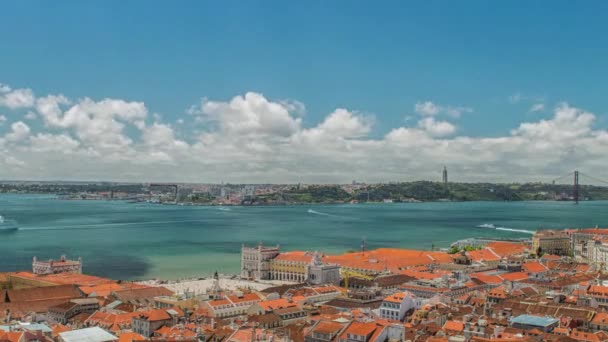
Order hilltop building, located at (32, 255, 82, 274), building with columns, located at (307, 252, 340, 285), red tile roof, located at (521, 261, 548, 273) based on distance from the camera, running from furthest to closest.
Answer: hilltop building, located at (32, 255, 82, 274) → building with columns, located at (307, 252, 340, 285) → red tile roof, located at (521, 261, 548, 273)

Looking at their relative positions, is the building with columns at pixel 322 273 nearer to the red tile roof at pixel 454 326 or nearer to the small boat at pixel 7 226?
the red tile roof at pixel 454 326

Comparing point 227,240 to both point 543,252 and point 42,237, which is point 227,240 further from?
point 543,252

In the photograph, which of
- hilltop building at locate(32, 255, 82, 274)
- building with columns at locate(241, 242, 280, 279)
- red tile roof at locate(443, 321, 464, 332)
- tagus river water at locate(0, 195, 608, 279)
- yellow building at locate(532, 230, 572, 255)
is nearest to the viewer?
red tile roof at locate(443, 321, 464, 332)

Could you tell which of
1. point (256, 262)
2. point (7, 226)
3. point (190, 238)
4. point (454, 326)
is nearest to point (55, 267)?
point (256, 262)

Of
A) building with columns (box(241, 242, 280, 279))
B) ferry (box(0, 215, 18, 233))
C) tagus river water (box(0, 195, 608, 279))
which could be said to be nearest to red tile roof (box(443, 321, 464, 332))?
building with columns (box(241, 242, 280, 279))

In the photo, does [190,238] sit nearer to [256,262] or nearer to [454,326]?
[256,262]

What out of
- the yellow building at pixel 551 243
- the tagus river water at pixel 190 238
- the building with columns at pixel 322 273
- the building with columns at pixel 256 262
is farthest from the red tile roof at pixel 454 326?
the yellow building at pixel 551 243

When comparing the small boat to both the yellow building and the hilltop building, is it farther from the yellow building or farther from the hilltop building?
the yellow building

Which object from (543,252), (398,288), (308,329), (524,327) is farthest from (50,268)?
(543,252)

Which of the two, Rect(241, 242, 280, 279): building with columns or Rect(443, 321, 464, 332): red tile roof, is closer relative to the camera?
Rect(443, 321, 464, 332): red tile roof
